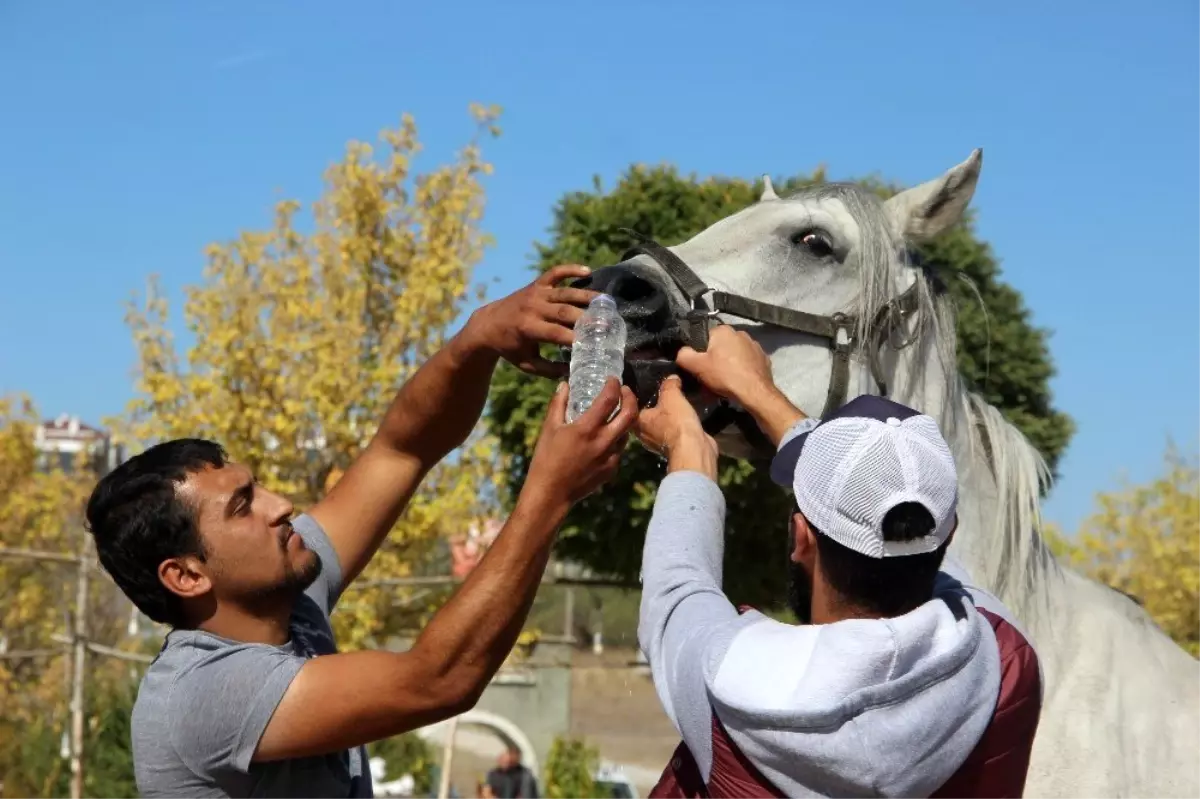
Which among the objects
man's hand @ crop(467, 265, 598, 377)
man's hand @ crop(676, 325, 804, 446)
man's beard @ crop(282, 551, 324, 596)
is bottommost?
man's beard @ crop(282, 551, 324, 596)

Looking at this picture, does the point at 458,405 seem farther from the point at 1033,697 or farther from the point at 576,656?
the point at 576,656

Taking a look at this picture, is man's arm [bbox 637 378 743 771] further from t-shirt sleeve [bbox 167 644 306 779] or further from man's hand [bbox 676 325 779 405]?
t-shirt sleeve [bbox 167 644 306 779]

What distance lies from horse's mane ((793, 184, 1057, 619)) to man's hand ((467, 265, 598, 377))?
0.75 metres

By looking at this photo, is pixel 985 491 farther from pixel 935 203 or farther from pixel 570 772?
pixel 570 772

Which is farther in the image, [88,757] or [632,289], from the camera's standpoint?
[88,757]

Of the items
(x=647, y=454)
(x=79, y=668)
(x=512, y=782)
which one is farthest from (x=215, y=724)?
(x=512, y=782)

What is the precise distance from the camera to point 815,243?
10.1ft

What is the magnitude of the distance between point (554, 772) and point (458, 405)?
8.71 meters

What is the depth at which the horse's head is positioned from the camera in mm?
3008

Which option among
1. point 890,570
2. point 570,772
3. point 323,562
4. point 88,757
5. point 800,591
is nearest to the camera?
point 890,570

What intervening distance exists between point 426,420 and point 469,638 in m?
0.97

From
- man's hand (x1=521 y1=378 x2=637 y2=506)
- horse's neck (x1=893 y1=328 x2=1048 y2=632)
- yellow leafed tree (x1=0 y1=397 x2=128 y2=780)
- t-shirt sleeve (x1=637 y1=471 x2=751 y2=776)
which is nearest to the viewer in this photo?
t-shirt sleeve (x1=637 y1=471 x2=751 y2=776)

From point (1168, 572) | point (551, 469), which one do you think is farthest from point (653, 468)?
point (551, 469)

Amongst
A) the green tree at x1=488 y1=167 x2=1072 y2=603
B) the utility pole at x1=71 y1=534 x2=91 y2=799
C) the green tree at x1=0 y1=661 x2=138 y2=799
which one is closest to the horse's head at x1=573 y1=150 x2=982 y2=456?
the green tree at x1=488 y1=167 x2=1072 y2=603
